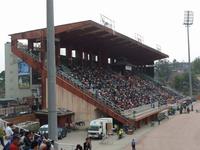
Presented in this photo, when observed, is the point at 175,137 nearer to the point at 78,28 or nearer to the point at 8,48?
the point at 78,28

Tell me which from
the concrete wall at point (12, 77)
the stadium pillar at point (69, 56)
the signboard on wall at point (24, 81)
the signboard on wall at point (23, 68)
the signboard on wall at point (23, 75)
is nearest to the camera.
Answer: the signboard on wall at point (23, 68)

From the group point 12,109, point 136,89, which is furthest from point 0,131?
point 136,89

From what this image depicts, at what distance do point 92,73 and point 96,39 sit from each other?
180 inches

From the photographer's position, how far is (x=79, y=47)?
60.5 metres

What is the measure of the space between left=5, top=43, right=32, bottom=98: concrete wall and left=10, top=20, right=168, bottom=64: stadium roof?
2666 millimetres

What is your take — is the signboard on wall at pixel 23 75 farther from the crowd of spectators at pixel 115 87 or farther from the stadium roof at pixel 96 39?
the crowd of spectators at pixel 115 87

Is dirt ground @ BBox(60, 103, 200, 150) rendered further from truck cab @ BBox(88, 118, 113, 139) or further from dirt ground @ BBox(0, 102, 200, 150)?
truck cab @ BBox(88, 118, 113, 139)

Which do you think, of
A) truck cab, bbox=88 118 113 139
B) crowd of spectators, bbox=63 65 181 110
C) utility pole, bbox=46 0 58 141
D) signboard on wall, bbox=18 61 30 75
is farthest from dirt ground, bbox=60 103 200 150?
utility pole, bbox=46 0 58 141

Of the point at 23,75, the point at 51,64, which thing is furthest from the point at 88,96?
the point at 51,64

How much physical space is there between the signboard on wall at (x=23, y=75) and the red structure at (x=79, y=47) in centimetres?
143

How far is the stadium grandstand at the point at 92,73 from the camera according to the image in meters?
46.5

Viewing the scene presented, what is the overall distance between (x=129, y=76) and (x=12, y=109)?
32.2 meters

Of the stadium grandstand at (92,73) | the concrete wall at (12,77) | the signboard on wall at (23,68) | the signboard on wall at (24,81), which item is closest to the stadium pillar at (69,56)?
the stadium grandstand at (92,73)

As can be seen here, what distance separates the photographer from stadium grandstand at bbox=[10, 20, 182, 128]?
46.5 metres
